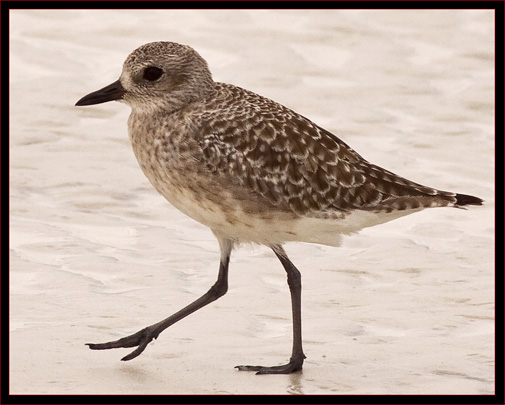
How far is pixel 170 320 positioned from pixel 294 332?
82cm

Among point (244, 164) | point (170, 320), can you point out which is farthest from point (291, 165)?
point (170, 320)

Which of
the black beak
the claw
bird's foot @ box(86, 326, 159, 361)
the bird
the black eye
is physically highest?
the black eye

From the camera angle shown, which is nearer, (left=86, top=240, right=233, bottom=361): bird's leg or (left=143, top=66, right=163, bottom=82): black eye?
(left=86, top=240, right=233, bottom=361): bird's leg

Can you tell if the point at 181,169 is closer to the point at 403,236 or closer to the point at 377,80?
the point at 403,236

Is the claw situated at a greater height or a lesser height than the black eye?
lesser

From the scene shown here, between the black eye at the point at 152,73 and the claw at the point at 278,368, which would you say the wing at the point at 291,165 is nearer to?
the black eye at the point at 152,73

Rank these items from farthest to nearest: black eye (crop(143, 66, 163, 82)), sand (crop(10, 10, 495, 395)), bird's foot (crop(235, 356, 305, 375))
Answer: black eye (crop(143, 66, 163, 82)), sand (crop(10, 10, 495, 395)), bird's foot (crop(235, 356, 305, 375))

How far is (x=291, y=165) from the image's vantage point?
8.47 metres

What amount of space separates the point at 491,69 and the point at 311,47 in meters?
2.10

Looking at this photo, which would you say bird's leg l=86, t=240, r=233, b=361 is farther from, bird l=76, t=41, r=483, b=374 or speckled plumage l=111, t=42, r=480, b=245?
speckled plumage l=111, t=42, r=480, b=245

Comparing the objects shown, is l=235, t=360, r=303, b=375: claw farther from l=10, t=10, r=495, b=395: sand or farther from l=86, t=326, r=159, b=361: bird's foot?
l=86, t=326, r=159, b=361: bird's foot

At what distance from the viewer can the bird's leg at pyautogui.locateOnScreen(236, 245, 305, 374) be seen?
813cm

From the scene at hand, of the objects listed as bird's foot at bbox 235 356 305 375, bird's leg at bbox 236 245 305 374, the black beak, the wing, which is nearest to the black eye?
the black beak

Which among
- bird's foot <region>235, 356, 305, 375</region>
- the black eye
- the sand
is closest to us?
bird's foot <region>235, 356, 305, 375</region>
